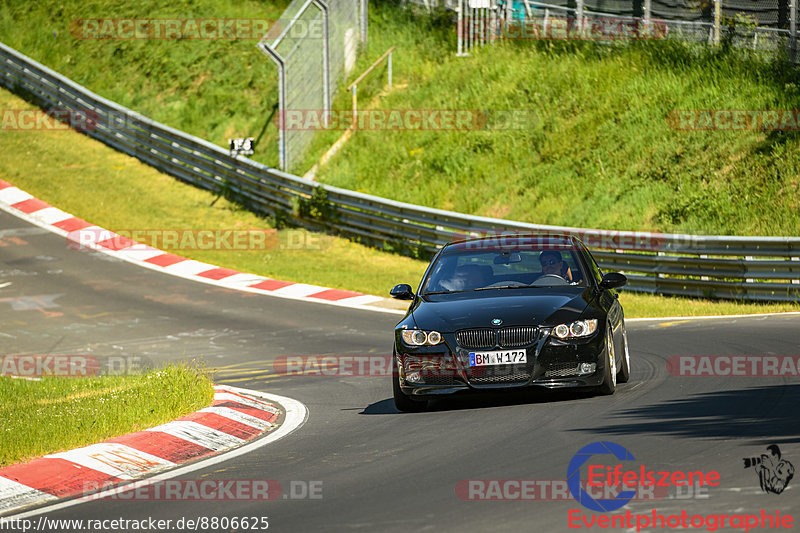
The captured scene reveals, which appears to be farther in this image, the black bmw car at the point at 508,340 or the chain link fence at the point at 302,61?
the chain link fence at the point at 302,61

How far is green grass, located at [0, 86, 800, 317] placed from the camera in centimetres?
2159

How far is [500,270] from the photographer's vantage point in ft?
34.9

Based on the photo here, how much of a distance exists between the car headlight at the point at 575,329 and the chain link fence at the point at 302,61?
2064 centimetres

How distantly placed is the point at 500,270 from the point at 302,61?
802 inches

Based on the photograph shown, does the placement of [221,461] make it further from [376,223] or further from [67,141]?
[67,141]

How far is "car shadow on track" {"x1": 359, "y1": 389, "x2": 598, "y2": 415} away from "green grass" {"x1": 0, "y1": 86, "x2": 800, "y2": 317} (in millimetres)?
7961

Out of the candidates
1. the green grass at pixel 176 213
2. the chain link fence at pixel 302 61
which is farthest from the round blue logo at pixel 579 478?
the chain link fence at pixel 302 61

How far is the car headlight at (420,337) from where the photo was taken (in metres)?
9.06

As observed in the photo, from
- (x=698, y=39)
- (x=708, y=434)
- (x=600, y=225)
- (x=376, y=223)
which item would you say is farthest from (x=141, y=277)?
(x=708, y=434)
